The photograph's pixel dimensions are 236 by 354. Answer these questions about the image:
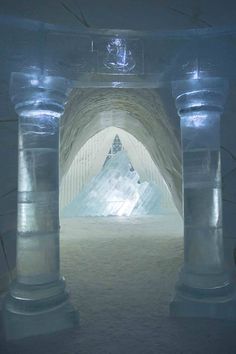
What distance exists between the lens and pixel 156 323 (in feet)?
8.88

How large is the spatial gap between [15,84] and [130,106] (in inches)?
116

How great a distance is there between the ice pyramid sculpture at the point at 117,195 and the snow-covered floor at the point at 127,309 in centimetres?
509

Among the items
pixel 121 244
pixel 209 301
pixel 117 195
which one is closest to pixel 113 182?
pixel 117 195

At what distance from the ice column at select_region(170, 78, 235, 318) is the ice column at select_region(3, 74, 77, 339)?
1.09 metres

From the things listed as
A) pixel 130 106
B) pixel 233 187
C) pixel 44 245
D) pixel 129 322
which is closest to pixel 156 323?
pixel 129 322

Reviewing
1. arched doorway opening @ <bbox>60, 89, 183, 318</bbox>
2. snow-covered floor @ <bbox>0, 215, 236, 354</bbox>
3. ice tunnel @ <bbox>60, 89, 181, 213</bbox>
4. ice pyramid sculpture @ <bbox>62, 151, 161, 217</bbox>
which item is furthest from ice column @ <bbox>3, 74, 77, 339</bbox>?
ice pyramid sculpture @ <bbox>62, 151, 161, 217</bbox>

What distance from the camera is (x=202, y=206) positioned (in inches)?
112

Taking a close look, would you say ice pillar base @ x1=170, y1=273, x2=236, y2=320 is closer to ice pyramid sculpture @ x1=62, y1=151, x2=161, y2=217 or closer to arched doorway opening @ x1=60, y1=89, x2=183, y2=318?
arched doorway opening @ x1=60, y1=89, x2=183, y2=318

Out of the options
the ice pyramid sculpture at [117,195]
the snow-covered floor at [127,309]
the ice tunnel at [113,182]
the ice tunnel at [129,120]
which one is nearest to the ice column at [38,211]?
the snow-covered floor at [127,309]

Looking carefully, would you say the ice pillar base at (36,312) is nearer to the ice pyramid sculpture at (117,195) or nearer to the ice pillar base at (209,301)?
the ice pillar base at (209,301)

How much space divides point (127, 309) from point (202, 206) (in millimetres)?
1252

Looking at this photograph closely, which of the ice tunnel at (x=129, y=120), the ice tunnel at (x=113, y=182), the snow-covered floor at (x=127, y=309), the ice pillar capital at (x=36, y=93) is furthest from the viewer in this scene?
the ice tunnel at (x=113, y=182)

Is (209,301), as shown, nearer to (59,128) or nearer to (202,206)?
(202,206)

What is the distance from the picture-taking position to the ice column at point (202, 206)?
9.07ft
